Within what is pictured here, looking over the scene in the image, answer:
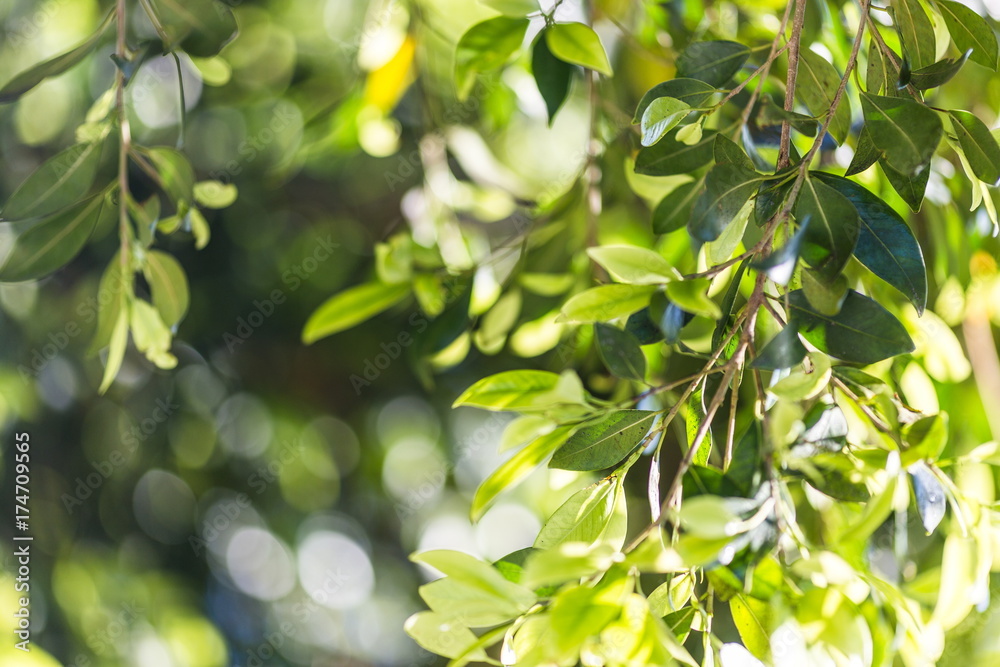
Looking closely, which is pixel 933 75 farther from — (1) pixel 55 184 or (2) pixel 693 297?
(1) pixel 55 184

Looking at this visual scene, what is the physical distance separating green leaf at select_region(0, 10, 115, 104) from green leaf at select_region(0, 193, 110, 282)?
0.24 feet

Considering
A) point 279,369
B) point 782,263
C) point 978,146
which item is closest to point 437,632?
point 782,263

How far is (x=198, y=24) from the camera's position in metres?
0.40

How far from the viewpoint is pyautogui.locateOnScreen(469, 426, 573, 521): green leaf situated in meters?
0.34

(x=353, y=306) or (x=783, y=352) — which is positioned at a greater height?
(x=783, y=352)

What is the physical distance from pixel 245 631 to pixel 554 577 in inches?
39.5

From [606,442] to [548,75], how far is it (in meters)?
0.27

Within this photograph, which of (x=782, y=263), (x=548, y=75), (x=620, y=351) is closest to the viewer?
(x=782, y=263)

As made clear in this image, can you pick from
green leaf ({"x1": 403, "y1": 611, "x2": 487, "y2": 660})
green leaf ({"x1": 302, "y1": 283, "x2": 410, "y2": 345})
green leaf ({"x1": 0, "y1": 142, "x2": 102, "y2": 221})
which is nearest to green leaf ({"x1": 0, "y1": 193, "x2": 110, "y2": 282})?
green leaf ({"x1": 0, "y1": 142, "x2": 102, "y2": 221})

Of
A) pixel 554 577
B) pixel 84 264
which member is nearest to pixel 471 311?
pixel 554 577

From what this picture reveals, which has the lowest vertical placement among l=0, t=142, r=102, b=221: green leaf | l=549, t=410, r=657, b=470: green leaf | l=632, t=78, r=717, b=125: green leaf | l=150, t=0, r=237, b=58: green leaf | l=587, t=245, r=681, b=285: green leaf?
l=549, t=410, r=657, b=470: green leaf

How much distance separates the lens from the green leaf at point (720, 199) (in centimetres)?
29

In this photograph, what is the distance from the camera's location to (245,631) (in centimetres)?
106

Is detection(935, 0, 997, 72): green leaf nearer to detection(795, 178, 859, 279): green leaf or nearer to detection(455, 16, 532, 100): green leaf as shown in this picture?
detection(795, 178, 859, 279): green leaf
